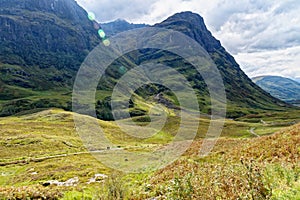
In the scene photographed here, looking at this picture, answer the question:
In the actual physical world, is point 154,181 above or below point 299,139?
below

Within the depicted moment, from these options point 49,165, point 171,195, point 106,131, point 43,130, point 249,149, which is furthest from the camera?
point 106,131

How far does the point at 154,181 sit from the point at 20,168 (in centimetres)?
5081

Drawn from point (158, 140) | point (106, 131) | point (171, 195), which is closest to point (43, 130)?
point (106, 131)

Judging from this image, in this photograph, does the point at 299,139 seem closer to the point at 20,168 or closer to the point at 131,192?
the point at 131,192

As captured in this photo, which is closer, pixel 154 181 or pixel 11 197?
pixel 11 197

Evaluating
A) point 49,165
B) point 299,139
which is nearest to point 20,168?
point 49,165

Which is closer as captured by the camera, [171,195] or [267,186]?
[267,186]

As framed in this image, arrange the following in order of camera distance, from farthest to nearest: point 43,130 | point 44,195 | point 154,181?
point 43,130 < point 154,181 < point 44,195

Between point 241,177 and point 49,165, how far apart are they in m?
55.7

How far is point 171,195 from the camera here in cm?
1084

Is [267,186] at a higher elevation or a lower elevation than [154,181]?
higher

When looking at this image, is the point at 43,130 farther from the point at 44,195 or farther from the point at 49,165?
the point at 44,195

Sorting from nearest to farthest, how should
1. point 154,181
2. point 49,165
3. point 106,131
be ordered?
point 154,181
point 49,165
point 106,131

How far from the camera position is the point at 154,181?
1969 centimetres
